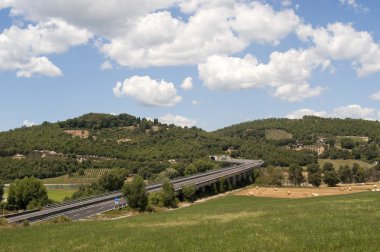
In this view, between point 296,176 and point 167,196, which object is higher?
point 167,196

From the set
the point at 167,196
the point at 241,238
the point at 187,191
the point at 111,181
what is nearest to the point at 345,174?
the point at 187,191

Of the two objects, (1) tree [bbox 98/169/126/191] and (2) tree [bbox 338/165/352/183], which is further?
(2) tree [bbox 338/165/352/183]

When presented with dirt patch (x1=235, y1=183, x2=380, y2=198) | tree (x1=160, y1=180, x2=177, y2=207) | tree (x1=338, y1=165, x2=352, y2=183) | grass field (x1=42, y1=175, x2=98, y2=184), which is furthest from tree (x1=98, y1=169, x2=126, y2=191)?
tree (x1=338, y1=165, x2=352, y2=183)

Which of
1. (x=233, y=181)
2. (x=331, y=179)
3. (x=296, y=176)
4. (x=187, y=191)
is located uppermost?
(x=187, y=191)

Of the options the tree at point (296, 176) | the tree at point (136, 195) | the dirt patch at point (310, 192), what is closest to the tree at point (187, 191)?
the dirt patch at point (310, 192)

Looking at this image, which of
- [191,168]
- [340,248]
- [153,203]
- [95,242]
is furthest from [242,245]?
[191,168]

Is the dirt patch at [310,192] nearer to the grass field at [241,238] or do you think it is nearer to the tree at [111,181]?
the tree at [111,181]

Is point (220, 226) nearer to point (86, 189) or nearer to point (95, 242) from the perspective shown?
point (95, 242)

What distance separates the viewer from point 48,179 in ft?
632

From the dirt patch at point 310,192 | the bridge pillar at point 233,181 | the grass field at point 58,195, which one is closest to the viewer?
the dirt patch at point 310,192

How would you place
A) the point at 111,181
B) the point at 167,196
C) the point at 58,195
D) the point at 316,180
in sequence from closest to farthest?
the point at 167,196 → the point at 111,181 → the point at 58,195 → the point at 316,180

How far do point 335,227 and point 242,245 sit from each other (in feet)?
24.0

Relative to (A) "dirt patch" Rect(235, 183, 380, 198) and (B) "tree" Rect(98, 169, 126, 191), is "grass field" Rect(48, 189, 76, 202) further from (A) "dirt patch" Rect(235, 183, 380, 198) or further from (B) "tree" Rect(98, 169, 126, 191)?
(A) "dirt patch" Rect(235, 183, 380, 198)

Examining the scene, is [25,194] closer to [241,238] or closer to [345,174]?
[241,238]
